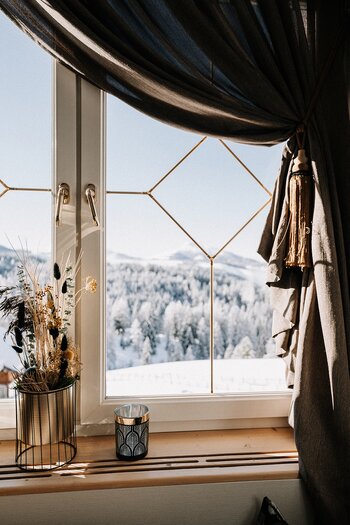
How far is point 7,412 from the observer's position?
125 centimetres

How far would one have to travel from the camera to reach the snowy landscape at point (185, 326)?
1332 mm

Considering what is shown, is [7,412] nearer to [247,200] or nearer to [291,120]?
[247,200]

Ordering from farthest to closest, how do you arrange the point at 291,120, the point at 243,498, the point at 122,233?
the point at 122,233, the point at 291,120, the point at 243,498

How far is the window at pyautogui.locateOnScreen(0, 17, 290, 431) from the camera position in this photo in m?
1.26

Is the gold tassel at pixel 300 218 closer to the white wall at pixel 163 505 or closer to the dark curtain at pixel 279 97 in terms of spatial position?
the dark curtain at pixel 279 97

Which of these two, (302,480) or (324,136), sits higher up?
(324,136)

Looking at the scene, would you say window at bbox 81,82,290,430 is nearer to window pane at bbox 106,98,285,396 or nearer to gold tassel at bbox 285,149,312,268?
window pane at bbox 106,98,285,396

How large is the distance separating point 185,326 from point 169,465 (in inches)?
17.7

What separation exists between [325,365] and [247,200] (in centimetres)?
63

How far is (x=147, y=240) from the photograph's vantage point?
1345 millimetres

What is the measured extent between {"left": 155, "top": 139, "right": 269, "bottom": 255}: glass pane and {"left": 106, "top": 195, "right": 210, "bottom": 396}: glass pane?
57mm

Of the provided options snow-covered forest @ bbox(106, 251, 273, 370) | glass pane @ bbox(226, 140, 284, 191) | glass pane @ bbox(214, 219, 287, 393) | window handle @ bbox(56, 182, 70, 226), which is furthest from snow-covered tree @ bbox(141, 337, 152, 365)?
glass pane @ bbox(226, 140, 284, 191)

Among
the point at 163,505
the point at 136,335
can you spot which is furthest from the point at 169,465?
the point at 136,335

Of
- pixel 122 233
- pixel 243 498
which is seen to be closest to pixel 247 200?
pixel 122 233
